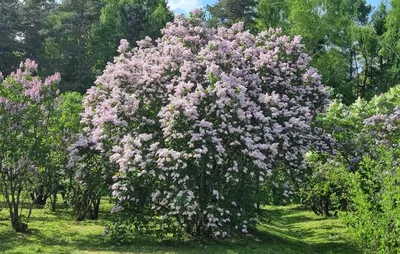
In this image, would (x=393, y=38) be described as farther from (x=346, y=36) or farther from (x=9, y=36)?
(x=9, y=36)

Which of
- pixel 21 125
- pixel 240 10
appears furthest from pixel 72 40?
pixel 21 125

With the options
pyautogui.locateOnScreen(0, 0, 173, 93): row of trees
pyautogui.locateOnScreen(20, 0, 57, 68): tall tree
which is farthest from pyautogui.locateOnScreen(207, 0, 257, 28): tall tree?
pyautogui.locateOnScreen(20, 0, 57, 68): tall tree

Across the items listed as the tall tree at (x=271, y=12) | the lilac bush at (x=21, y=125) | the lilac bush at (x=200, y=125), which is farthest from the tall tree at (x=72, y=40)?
the lilac bush at (x=200, y=125)

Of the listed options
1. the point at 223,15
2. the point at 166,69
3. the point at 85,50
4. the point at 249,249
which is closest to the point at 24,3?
the point at 85,50

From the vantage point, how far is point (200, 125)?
1360 centimetres

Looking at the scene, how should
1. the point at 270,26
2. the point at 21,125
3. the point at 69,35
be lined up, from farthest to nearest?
1. the point at 69,35
2. the point at 270,26
3. the point at 21,125

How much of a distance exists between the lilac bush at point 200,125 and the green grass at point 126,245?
0.71m

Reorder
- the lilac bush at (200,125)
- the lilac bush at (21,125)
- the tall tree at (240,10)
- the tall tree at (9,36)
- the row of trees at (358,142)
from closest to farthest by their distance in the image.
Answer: the lilac bush at (200,125) → the row of trees at (358,142) → the lilac bush at (21,125) → the tall tree at (9,36) → the tall tree at (240,10)

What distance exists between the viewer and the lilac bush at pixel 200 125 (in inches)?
544

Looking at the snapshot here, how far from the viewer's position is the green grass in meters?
14.3

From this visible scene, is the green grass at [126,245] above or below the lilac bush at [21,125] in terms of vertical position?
below

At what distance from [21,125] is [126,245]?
5.53 metres

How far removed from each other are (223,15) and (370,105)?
5088cm

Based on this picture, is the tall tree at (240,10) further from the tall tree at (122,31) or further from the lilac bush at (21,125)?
the lilac bush at (21,125)
